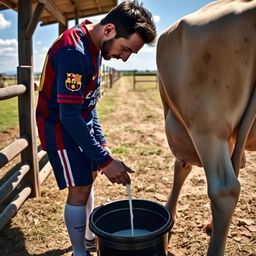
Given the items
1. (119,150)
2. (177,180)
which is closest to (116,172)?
(177,180)

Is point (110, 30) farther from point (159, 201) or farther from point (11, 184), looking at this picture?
point (159, 201)

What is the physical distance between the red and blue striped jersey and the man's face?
96mm

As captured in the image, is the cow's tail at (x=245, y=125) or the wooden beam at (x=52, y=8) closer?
the cow's tail at (x=245, y=125)

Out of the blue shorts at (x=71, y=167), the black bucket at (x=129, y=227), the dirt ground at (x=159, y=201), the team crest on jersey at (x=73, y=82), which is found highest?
the team crest on jersey at (x=73, y=82)

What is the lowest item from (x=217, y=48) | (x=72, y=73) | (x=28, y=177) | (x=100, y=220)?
(x=28, y=177)

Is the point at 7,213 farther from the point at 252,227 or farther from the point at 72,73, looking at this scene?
the point at 252,227

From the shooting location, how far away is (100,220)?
1884 mm

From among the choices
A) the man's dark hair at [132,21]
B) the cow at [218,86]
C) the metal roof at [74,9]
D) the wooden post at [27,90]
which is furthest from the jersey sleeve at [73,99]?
the metal roof at [74,9]

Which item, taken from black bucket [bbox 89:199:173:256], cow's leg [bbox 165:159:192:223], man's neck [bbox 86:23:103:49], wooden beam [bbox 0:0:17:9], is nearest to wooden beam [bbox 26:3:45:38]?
wooden beam [bbox 0:0:17:9]

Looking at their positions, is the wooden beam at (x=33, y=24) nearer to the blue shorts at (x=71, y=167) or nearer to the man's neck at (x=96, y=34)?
the man's neck at (x=96, y=34)

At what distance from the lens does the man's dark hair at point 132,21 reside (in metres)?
1.66

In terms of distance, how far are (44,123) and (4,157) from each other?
84cm

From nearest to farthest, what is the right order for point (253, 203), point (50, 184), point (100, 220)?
1. point (100, 220)
2. point (253, 203)
3. point (50, 184)

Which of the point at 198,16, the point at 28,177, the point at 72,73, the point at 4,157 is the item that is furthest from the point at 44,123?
the point at 28,177
